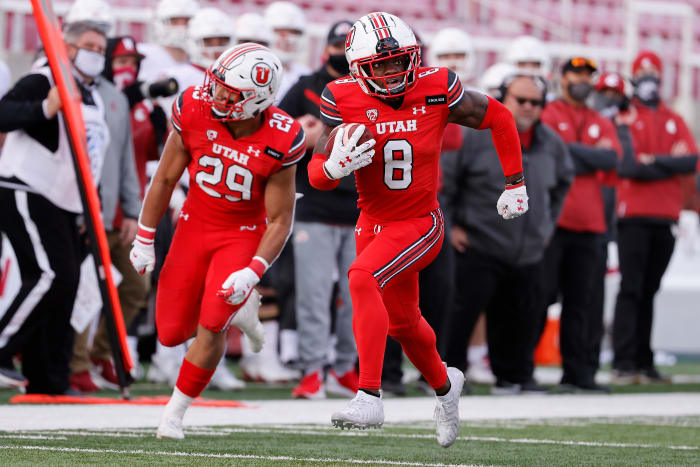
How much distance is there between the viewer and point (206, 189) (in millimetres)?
5246

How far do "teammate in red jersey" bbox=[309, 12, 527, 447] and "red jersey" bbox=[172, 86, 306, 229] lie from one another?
39 cm

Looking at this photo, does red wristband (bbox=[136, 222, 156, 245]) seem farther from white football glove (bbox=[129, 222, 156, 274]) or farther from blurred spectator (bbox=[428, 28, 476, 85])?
blurred spectator (bbox=[428, 28, 476, 85])

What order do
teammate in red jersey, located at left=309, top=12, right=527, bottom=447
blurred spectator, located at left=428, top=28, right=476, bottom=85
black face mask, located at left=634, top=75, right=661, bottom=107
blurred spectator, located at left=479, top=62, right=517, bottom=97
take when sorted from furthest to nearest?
1. blurred spectator, located at left=479, top=62, right=517, bottom=97
2. black face mask, located at left=634, top=75, right=661, bottom=107
3. blurred spectator, located at left=428, top=28, right=476, bottom=85
4. teammate in red jersey, located at left=309, top=12, right=527, bottom=447

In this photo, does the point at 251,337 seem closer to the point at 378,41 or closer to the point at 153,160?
the point at 378,41

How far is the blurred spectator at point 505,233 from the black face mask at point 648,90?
1.76 meters

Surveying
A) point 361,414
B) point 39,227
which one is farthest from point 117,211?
point 361,414

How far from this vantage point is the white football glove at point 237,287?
16.2ft

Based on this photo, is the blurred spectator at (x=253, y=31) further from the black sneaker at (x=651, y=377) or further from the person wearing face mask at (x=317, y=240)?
the black sneaker at (x=651, y=377)

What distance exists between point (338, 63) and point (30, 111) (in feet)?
6.21

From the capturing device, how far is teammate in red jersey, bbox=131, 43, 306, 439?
16.6ft

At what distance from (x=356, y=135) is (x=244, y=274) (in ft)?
2.65

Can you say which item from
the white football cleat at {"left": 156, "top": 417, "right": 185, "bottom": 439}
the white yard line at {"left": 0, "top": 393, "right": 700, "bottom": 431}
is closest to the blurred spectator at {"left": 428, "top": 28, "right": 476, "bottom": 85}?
the white yard line at {"left": 0, "top": 393, "right": 700, "bottom": 431}

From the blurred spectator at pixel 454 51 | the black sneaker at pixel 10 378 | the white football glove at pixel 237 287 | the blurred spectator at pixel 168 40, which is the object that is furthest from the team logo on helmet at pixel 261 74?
the blurred spectator at pixel 454 51

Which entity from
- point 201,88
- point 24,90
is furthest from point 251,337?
point 24,90
